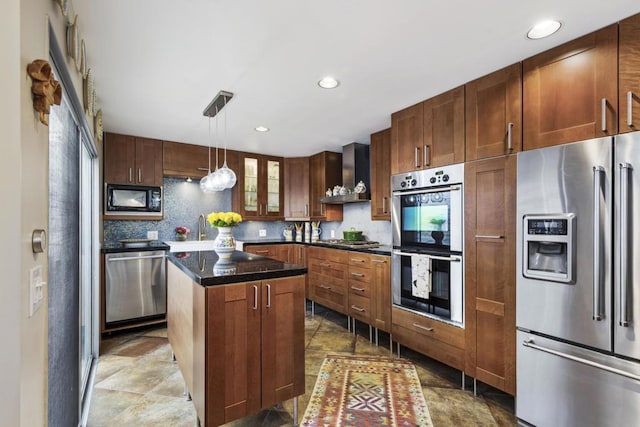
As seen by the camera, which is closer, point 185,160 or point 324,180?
point 185,160

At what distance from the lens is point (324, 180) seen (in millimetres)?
4637

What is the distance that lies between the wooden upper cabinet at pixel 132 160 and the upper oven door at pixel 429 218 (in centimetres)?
308

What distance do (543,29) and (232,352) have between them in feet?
8.24

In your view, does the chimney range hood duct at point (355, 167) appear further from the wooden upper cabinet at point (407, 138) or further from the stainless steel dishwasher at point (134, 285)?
the stainless steel dishwasher at point (134, 285)

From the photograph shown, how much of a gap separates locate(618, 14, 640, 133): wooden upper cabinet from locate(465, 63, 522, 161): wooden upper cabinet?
49 centimetres

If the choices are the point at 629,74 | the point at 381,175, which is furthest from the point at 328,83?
the point at 629,74

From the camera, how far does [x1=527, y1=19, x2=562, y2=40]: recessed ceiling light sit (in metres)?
1.64

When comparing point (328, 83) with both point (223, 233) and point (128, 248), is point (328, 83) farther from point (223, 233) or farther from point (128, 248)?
point (128, 248)

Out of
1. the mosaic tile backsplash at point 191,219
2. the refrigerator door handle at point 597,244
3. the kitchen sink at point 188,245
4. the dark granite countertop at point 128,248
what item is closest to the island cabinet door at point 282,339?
the refrigerator door handle at point 597,244

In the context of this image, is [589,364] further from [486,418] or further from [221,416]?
[221,416]

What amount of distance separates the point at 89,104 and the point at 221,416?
2.08 m

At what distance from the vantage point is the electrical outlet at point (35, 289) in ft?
2.70

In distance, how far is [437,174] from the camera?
255cm

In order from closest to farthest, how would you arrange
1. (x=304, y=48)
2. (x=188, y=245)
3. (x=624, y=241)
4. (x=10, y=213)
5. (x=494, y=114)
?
1. (x=10, y=213)
2. (x=624, y=241)
3. (x=304, y=48)
4. (x=494, y=114)
5. (x=188, y=245)
